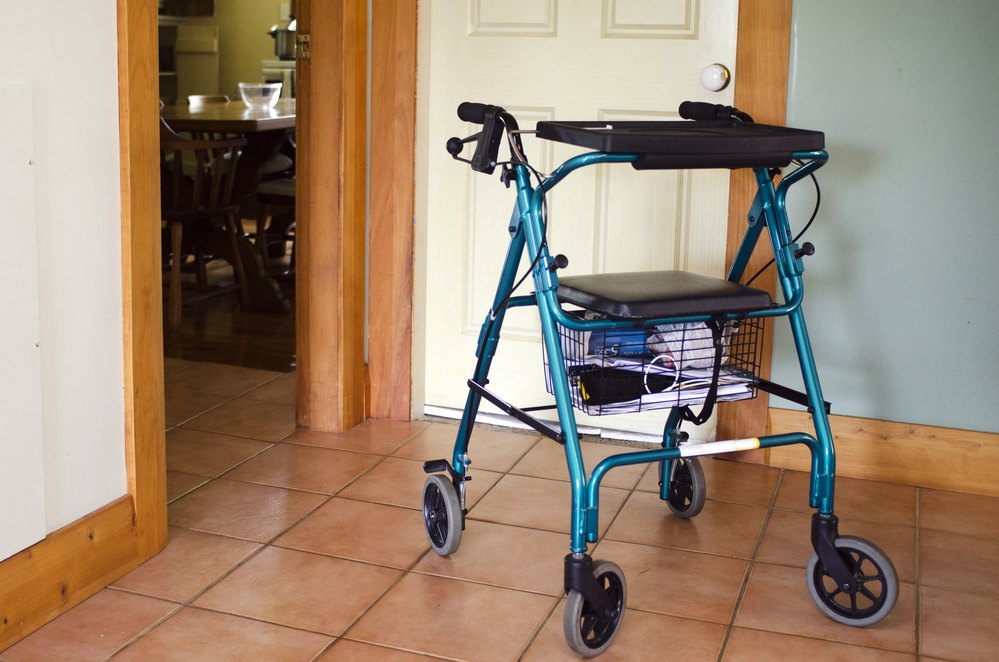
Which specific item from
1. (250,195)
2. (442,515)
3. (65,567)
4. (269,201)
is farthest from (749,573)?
(269,201)

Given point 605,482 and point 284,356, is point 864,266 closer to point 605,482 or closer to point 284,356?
point 605,482

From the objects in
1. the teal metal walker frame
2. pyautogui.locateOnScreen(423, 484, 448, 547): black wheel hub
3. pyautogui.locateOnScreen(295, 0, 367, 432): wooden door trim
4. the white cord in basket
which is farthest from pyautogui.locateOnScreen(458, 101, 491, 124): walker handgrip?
pyautogui.locateOnScreen(295, 0, 367, 432): wooden door trim

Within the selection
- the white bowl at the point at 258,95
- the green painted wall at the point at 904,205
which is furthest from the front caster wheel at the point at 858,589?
the white bowl at the point at 258,95

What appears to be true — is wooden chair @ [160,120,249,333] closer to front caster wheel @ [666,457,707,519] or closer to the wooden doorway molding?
the wooden doorway molding

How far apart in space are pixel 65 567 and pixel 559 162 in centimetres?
154

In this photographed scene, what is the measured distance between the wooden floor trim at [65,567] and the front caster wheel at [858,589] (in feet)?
4.30

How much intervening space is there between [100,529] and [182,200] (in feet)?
7.79

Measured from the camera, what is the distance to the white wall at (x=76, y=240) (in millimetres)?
1574

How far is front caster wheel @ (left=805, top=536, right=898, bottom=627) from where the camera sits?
65.2 inches

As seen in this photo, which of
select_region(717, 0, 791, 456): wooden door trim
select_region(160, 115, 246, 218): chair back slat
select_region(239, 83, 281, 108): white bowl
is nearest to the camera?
select_region(717, 0, 791, 456): wooden door trim

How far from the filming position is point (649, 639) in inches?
65.4

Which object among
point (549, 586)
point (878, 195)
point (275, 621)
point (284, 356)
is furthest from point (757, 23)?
point (284, 356)

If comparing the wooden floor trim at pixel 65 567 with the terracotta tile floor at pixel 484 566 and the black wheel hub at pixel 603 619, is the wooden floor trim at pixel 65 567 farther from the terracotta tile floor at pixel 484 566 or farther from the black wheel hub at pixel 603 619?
the black wheel hub at pixel 603 619

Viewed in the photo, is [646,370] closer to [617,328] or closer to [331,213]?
[617,328]
